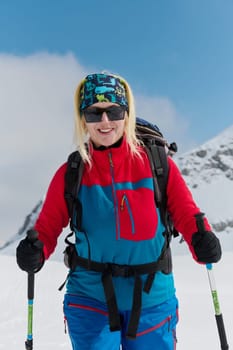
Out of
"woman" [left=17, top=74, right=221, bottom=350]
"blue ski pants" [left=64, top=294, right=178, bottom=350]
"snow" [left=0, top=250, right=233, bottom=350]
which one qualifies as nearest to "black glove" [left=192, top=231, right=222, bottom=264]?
"woman" [left=17, top=74, right=221, bottom=350]

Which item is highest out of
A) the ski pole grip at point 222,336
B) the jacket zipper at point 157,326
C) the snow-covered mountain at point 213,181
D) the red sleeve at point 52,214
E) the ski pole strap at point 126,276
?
the snow-covered mountain at point 213,181

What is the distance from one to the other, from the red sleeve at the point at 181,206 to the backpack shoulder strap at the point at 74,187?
68 cm

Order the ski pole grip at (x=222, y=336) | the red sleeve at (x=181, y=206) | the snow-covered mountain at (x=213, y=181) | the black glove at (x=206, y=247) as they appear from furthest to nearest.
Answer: the snow-covered mountain at (x=213, y=181)
the ski pole grip at (x=222, y=336)
the red sleeve at (x=181, y=206)
the black glove at (x=206, y=247)

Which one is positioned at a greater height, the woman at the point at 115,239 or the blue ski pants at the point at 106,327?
the woman at the point at 115,239

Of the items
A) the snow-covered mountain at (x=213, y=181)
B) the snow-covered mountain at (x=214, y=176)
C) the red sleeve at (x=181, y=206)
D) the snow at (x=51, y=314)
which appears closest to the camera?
the red sleeve at (x=181, y=206)

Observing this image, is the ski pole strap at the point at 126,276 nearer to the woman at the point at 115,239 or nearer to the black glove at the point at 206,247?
the woman at the point at 115,239

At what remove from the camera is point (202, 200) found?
260 feet

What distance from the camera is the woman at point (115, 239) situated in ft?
9.28

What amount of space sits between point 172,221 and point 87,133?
991mm

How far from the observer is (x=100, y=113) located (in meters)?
3.11

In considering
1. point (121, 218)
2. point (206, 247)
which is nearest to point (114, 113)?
point (121, 218)

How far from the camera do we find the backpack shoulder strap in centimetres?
295

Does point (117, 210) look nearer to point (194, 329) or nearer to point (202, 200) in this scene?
point (194, 329)

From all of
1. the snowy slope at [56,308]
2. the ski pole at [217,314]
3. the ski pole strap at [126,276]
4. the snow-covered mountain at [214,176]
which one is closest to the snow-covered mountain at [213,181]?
the snow-covered mountain at [214,176]
